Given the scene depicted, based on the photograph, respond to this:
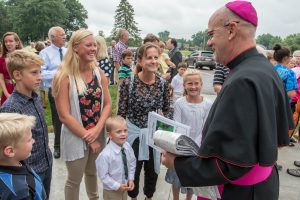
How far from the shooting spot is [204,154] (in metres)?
1.49

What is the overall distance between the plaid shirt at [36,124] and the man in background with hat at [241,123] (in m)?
1.34

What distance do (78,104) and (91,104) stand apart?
142 mm

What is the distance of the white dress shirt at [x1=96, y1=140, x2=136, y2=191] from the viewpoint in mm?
2783

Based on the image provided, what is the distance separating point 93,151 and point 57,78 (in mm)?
840

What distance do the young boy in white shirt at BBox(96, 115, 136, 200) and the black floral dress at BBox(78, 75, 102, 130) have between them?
16 centimetres

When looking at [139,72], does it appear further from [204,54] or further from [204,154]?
[204,54]

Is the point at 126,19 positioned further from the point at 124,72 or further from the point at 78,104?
the point at 78,104

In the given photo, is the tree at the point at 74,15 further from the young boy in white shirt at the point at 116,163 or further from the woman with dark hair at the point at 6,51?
the young boy in white shirt at the point at 116,163

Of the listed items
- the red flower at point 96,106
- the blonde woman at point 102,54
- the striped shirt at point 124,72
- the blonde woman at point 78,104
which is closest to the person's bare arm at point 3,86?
the blonde woman at point 102,54

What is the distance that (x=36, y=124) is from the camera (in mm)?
2484

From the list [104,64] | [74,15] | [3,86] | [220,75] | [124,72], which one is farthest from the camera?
[74,15]

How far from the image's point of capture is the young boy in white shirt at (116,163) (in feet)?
9.16

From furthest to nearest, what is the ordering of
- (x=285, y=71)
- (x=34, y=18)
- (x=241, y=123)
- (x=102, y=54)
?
(x=34, y=18) < (x=102, y=54) < (x=285, y=71) < (x=241, y=123)

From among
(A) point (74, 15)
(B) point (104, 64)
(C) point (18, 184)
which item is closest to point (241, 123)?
(C) point (18, 184)
